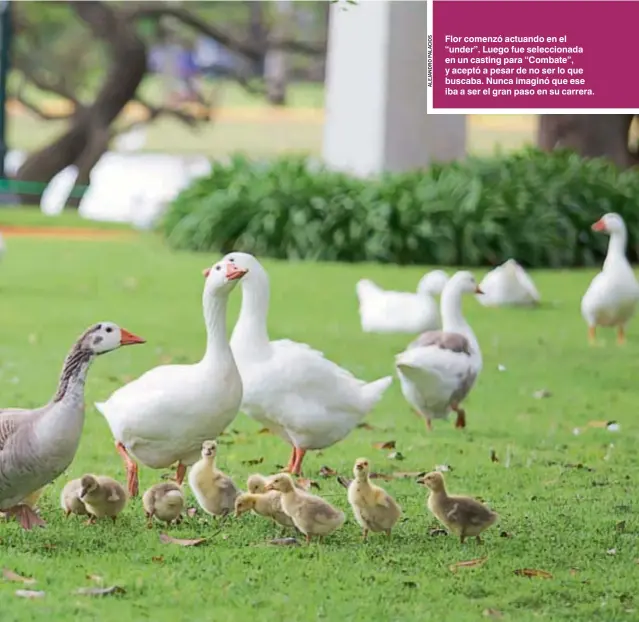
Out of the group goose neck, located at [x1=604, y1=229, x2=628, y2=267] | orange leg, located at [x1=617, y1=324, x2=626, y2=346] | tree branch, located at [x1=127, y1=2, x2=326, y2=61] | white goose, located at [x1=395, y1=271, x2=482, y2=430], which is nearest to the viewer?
white goose, located at [x1=395, y1=271, x2=482, y2=430]

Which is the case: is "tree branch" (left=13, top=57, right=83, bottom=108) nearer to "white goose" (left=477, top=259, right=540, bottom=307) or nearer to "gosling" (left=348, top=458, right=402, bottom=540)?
"white goose" (left=477, top=259, right=540, bottom=307)

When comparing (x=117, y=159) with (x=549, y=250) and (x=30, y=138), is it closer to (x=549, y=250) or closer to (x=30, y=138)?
(x=30, y=138)

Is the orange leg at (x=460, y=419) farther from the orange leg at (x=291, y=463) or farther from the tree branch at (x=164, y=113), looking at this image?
the tree branch at (x=164, y=113)

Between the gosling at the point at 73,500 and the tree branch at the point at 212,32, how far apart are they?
71.6 ft

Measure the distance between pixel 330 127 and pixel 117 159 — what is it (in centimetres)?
2591

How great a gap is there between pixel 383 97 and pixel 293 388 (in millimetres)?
12078

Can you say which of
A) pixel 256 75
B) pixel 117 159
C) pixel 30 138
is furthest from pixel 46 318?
pixel 30 138

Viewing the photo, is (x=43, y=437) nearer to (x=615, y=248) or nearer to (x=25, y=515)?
(x=25, y=515)

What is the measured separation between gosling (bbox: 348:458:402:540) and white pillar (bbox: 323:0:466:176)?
12.7 m

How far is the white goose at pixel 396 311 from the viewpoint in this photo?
11.3 meters

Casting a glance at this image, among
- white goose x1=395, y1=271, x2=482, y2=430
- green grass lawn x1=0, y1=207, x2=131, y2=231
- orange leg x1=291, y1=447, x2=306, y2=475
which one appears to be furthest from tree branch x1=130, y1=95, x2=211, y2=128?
orange leg x1=291, y1=447, x2=306, y2=475

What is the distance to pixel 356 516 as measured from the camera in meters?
5.85

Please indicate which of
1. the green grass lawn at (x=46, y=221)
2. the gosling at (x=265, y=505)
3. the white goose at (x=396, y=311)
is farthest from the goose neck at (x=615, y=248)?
the green grass lawn at (x=46, y=221)

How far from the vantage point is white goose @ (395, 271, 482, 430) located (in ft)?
26.2
